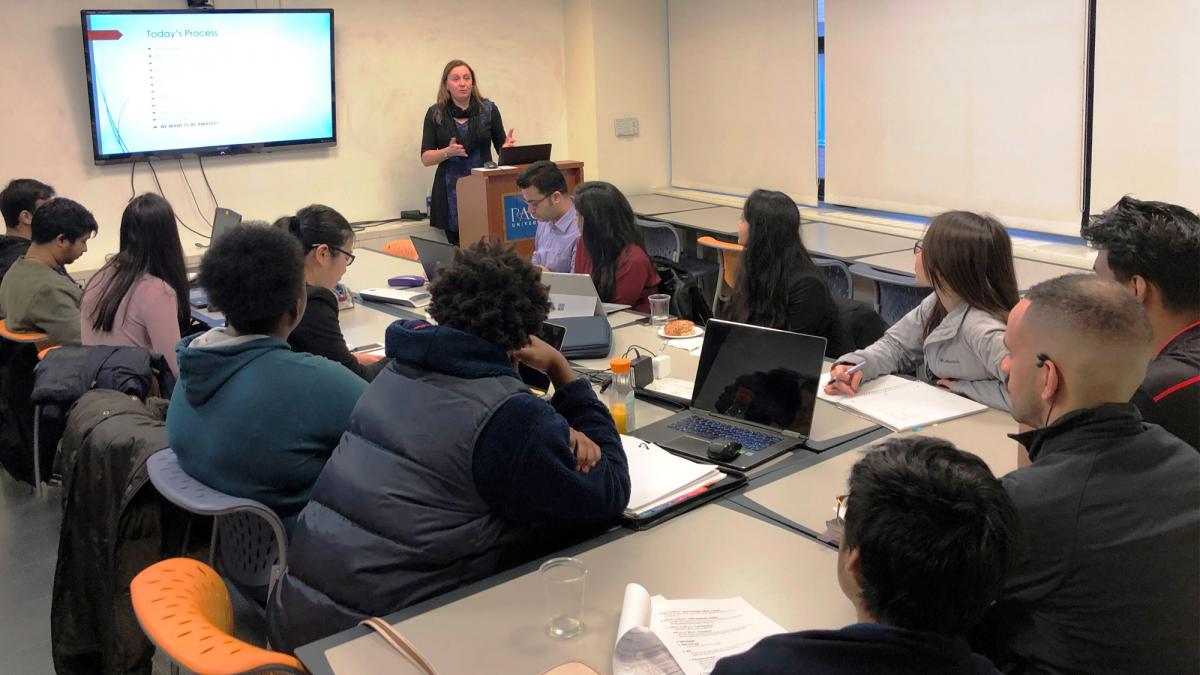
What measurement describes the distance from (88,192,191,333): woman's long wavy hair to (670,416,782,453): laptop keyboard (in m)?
2.06

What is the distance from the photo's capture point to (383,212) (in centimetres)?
680

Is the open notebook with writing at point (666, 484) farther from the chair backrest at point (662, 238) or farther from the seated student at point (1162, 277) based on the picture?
the chair backrest at point (662, 238)

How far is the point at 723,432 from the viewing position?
2541 mm

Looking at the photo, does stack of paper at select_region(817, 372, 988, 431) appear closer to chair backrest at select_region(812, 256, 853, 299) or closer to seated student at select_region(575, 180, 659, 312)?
seated student at select_region(575, 180, 659, 312)

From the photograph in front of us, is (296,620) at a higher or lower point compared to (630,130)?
lower

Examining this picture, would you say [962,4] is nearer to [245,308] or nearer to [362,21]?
[362,21]

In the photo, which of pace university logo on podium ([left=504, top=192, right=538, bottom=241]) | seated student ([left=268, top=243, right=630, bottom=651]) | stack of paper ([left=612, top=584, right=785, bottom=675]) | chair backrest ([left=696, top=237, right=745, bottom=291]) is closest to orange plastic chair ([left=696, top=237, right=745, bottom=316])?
chair backrest ([left=696, top=237, right=745, bottom=291])

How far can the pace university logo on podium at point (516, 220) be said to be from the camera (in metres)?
5.72

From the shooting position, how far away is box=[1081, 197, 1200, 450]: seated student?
80.4 inches

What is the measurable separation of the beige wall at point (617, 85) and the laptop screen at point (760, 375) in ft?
15.8

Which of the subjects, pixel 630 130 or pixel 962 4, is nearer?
pixel 962 4

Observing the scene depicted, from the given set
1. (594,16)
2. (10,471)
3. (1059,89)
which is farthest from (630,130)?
(10,471)

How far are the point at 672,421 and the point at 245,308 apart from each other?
1152 mm

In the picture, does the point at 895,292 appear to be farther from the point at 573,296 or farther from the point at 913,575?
the point at 913,575
